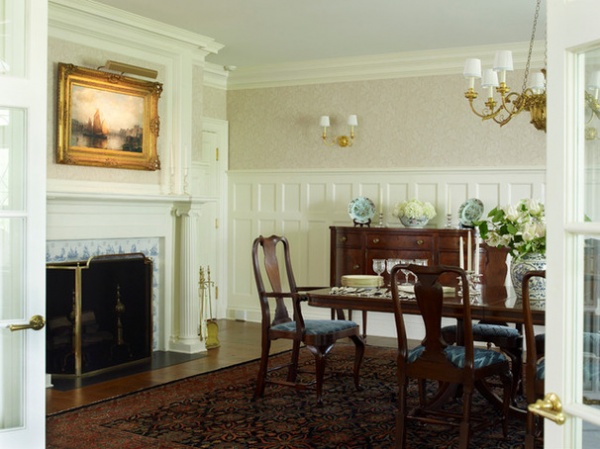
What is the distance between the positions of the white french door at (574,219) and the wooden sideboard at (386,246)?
497 centimetres

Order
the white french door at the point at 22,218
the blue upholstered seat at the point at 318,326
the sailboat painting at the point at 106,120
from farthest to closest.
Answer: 1. the sailboat painting at the point at 106,120
2. the blue upholstered seat at the point at 318,326
3. the white french door at the point at 22,218

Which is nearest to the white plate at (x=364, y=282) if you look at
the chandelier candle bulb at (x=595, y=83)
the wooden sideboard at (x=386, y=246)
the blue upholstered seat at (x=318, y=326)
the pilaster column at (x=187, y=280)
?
the blue upholstered seat at (x=318, y=326)

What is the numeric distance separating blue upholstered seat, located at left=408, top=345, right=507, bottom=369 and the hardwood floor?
2193 millimetres

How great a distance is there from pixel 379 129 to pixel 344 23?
1504 millimetres

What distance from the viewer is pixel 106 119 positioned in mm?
6047

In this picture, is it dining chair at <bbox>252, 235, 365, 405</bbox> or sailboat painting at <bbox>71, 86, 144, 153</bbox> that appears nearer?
dining chair at <bbox>252, 235, 365, 405</bbox>

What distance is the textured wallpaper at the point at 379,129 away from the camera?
23.0 feet

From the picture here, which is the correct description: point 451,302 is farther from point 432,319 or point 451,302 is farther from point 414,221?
point 414,221

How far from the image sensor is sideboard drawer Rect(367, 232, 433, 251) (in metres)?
6.80

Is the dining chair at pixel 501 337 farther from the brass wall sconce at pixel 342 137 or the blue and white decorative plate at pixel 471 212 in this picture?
the brass wall sconce at pixel 342 137

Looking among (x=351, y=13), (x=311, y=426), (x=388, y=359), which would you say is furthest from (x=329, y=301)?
(x=351, y=13)

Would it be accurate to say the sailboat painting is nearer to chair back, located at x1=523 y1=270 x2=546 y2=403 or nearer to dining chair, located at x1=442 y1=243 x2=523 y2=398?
dining chair, located at x1=442 y1=243 x2=523 y2=398

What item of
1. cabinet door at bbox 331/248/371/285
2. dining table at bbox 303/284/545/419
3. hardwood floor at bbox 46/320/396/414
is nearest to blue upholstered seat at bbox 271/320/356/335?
dining table at bbox 303/284/545/419

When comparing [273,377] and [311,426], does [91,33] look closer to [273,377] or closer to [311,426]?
[273,377]
